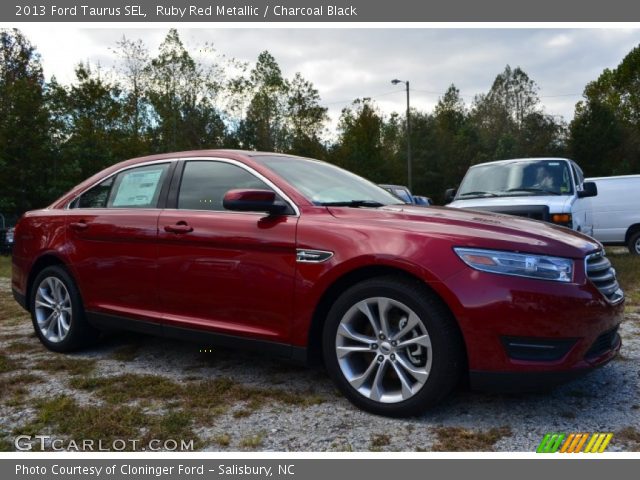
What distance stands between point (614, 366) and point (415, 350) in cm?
180

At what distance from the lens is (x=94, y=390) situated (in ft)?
12.0

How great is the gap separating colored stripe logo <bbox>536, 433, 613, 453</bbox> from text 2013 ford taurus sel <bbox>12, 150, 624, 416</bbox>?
0.92 feet

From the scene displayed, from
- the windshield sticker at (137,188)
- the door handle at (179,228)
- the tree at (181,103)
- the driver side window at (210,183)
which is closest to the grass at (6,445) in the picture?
the door handle at (179,228)

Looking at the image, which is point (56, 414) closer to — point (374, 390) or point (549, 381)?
point (374, 390)

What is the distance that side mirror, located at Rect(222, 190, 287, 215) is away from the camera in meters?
3.38

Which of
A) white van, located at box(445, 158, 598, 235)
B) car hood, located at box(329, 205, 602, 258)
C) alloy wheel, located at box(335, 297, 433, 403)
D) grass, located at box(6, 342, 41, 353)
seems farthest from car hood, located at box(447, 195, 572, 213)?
grass, located at box(6, 342, 41, 353)

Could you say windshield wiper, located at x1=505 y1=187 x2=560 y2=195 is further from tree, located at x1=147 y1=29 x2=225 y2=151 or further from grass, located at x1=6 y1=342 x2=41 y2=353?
tree, located at x1=147 y1=29 x2=225 y2=151

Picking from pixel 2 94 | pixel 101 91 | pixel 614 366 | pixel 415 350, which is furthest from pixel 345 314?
pixel 101 91

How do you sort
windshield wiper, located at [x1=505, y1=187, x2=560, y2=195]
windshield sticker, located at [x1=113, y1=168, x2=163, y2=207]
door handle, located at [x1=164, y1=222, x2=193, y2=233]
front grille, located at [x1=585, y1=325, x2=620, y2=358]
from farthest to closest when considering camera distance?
windshield wiper, located at [x1=505, y1=187, x2=560, y2=195] → windshield sticker, located at [x1=113, y1=168, x2=163, y2=207] → door handle, located at [x1=164, y1=222, x2=193, y2=233] → front grille, located at [x1=585, y1=325, x2=620, y2=358]

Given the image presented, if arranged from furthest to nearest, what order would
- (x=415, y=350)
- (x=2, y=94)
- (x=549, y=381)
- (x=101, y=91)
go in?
(x=101, y=91)
(x=2, y=94)
(x=415, y=350)
(x=549, y=381)

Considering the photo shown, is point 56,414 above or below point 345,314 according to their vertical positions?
below

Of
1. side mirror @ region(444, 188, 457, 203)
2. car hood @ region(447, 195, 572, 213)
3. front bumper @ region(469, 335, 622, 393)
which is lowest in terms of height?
front bumper @ region(469, 335, 622, 393)

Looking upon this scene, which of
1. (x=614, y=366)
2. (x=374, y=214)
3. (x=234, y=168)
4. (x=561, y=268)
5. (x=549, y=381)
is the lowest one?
(x=614, y=366)

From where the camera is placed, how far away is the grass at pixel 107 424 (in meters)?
2.91
